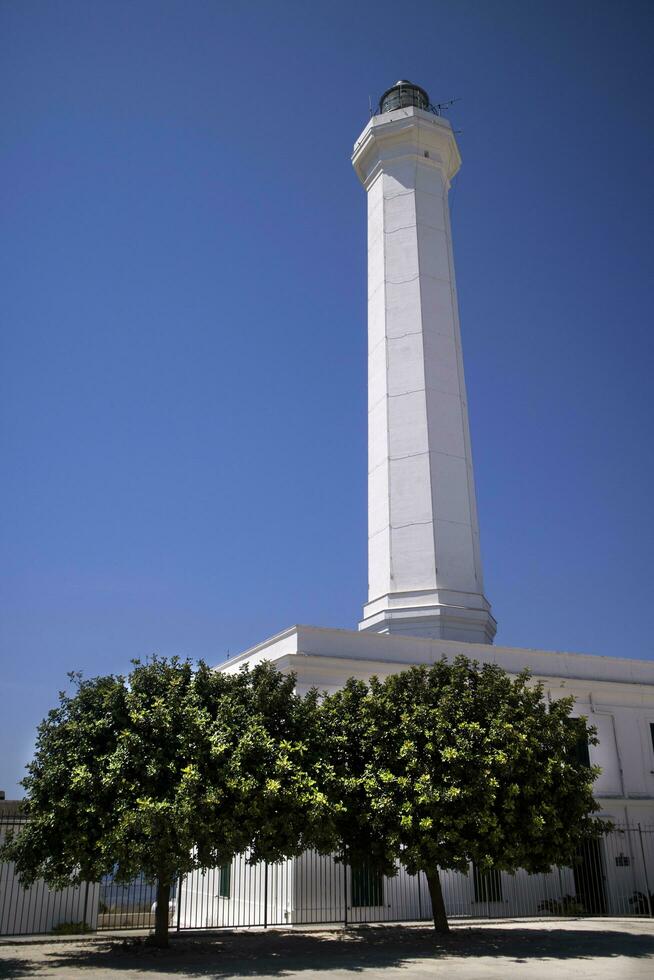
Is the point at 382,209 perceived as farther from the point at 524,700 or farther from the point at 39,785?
the point at 39,785

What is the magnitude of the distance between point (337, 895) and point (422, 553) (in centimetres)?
1156

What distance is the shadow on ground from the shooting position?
14852 millimetres

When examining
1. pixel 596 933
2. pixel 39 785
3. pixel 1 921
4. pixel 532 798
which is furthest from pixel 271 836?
pixel 596 933

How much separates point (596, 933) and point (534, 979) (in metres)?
7.12

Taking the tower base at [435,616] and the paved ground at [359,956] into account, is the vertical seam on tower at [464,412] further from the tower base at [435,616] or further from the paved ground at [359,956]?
the paved ground at [359,956]

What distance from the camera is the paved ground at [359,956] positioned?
47.2 ft

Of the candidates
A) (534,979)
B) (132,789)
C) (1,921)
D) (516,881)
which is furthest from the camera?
(516,881)

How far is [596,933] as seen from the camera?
2009cm

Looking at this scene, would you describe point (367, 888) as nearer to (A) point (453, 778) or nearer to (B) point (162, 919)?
(A) point (453, 778)

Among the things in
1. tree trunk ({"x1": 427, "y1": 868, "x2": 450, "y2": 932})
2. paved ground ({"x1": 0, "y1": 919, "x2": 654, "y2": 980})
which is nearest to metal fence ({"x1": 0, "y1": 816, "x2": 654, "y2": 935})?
paved ground ({"x1": 0, "y1": 919, "x2": 654, "y2": 980})

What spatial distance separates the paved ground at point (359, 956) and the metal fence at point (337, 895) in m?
1.22

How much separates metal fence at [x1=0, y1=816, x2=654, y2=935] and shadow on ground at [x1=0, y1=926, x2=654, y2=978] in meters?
1.45

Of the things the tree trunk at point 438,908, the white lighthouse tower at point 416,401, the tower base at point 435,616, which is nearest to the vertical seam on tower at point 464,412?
the white lighthouse tower at point 416,401

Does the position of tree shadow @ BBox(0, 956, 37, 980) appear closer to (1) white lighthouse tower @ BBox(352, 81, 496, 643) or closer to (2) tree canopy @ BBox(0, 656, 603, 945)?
(2) tree canopy @ BBox(0, 656, 603, 945)
